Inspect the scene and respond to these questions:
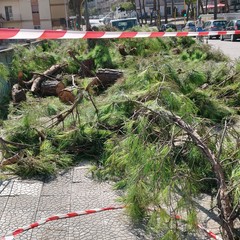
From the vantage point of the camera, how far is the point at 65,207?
4016 mm

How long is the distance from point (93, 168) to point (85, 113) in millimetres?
1103

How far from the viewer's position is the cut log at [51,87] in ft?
28.6

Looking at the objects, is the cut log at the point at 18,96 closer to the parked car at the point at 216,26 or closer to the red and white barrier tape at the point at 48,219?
the red and white barrier tape at the point at 48,219

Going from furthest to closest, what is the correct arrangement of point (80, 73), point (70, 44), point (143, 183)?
point (70, 44) < point (80, 73) < point (143, 183)

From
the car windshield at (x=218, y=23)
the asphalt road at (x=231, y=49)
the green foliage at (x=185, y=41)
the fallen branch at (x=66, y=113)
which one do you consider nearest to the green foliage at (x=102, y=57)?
the green foliage at (x=185, y=41)

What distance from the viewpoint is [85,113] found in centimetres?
566

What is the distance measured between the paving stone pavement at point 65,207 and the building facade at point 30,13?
4760 centimetres

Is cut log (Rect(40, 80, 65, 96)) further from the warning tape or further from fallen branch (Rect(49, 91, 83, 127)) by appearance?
the warning tape

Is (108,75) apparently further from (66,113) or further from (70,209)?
(70,209)

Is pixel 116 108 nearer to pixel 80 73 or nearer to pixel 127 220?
pixel 127 220

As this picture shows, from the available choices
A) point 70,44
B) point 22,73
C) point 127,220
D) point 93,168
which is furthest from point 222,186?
point 70,44

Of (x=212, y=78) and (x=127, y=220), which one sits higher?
(x=212, y=78)

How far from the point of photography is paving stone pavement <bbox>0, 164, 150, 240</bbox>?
349 cm

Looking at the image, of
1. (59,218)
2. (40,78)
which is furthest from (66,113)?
(40,78)
